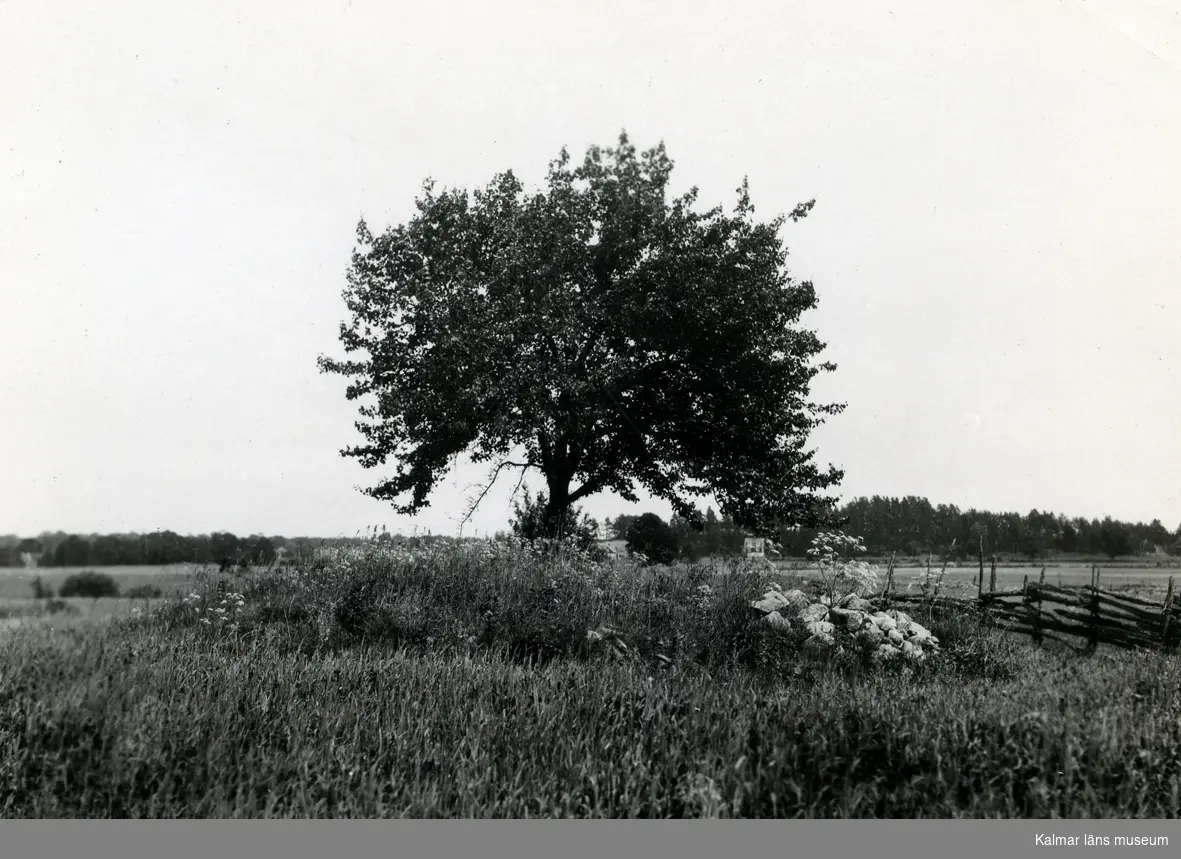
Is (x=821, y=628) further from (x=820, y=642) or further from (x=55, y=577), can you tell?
(x=55, y=577)

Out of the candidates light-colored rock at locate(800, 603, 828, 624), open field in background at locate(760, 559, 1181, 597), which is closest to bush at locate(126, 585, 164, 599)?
light-colored rock at locate(800, 603, 828, 624)

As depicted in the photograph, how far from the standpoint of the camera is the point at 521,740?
4.46m

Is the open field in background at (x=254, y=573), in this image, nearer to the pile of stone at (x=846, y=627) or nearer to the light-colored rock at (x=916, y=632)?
the pile of stone at (x=846, y=627)

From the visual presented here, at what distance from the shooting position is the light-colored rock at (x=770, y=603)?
9281 millimetres

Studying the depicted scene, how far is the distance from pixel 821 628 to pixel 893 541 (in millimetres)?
8002

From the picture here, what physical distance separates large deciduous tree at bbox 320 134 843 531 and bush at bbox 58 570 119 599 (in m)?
10.7

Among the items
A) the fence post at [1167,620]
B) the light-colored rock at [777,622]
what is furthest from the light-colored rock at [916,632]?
the fence post at [1167,620]

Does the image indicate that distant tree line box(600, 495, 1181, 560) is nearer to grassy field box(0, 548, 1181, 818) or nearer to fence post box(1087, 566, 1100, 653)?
fence post box(1087, 566, 1100, 653)

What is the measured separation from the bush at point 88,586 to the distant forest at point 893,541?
19 centimetres

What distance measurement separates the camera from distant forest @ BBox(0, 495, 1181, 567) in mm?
4742

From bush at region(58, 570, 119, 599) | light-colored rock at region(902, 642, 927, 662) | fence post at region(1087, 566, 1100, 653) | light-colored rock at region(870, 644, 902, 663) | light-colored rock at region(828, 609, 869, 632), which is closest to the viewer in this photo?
bush at region(58, 570, 119, 599)

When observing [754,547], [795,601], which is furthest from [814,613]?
[754,547]

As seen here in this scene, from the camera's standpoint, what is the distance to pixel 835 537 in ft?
39.8
